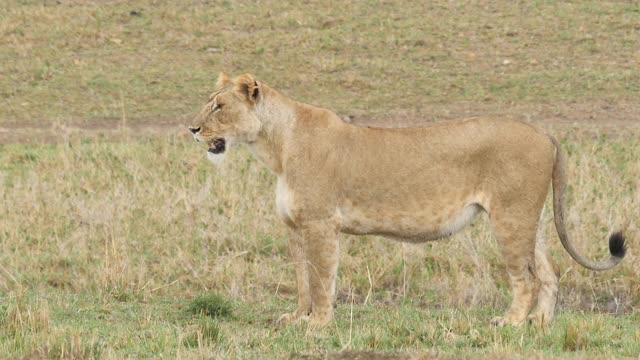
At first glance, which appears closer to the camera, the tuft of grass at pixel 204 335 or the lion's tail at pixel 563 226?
the tuft of grass at pixel 204 335

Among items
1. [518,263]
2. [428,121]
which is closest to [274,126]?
[518,263]

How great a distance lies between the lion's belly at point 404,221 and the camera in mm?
6391

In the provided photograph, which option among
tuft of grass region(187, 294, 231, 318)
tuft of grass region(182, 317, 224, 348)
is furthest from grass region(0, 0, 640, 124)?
tuft of grass region(182, 317, 224, 348)

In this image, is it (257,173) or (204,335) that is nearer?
(204,335)

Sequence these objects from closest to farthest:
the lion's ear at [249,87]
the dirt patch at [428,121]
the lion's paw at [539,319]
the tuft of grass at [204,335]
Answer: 1. the tuft of grass at [204,335]
2. the lion's paw at [539,319]
3. the lion's ear at [249,87]
4. the dirt patch at [428,121]

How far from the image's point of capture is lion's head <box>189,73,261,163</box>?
646cm

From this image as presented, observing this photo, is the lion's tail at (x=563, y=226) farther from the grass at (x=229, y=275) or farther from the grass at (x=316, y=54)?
the grass at (x=316, y=54)

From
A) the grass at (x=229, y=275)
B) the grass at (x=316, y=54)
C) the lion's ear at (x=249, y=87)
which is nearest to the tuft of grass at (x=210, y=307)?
the grass at (x=229, y=275)

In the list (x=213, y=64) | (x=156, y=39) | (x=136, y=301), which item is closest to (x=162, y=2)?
(x=156, y=39)

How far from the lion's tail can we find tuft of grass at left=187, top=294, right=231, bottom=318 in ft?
5.63

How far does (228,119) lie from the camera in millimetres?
6484

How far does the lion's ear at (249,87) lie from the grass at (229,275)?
1035 mm

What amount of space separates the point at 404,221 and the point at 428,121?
26.0ft

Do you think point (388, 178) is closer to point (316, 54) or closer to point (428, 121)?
point (428, 121)
